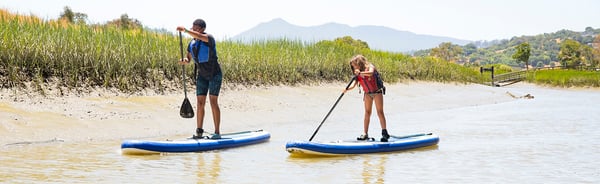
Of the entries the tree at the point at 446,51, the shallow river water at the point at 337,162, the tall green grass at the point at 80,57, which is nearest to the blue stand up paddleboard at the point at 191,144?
the shallow river water at the point at 337,162

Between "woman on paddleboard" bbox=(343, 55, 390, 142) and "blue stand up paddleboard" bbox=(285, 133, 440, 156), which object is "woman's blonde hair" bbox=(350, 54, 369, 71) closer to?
"woman on paddleboard" bbox=(343, 55, 390, 142)

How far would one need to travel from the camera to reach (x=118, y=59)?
14336mm

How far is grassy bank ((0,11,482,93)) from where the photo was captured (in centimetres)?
1279

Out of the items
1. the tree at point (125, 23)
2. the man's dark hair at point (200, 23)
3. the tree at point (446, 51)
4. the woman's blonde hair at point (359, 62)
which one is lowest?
the woman's blonde hair at point (359, 62)

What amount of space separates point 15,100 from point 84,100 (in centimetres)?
135

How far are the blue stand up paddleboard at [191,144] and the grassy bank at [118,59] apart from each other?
4288mm

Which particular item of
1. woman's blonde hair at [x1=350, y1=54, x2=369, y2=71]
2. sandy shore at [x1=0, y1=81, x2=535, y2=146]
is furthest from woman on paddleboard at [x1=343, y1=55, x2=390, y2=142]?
sandy shore at [x1=0, y1=81, x2=535, y2=146]

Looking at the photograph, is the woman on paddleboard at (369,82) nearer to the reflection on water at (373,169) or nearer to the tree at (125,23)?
the reflection on water at (373,169)

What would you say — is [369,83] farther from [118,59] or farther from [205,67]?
[118,59]

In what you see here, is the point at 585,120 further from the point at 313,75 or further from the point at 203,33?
the point at 203,33

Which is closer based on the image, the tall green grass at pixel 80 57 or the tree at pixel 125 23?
the tall green grass at pixel 80 57

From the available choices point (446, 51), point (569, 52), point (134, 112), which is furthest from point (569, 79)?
point (446, 51)

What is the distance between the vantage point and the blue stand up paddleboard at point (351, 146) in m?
8.95

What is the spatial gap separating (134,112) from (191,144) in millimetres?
3616
